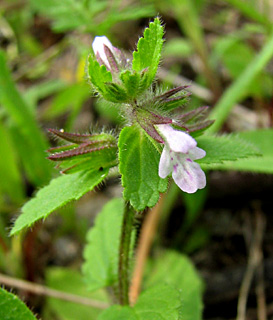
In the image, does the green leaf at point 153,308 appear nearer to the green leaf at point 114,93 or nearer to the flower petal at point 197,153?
the flower petal at point 197,153

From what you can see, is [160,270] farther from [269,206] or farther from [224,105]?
[224,105]

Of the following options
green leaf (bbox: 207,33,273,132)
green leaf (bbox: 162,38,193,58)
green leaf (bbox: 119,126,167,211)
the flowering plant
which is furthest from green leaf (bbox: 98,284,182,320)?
green leaf (bbox: 162,38,193,58)

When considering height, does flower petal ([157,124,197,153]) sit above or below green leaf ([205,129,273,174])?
above

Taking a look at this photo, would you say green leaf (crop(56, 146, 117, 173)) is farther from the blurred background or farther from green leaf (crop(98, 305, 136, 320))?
the blurred background

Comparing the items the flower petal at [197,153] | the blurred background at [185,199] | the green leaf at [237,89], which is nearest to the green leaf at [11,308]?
the flower petal at [197,153]

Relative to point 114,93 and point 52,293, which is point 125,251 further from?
point 52,293

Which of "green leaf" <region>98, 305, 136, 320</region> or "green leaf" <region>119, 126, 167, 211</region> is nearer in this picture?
"green leaf" <region>119, 126, 167, 211</region>
